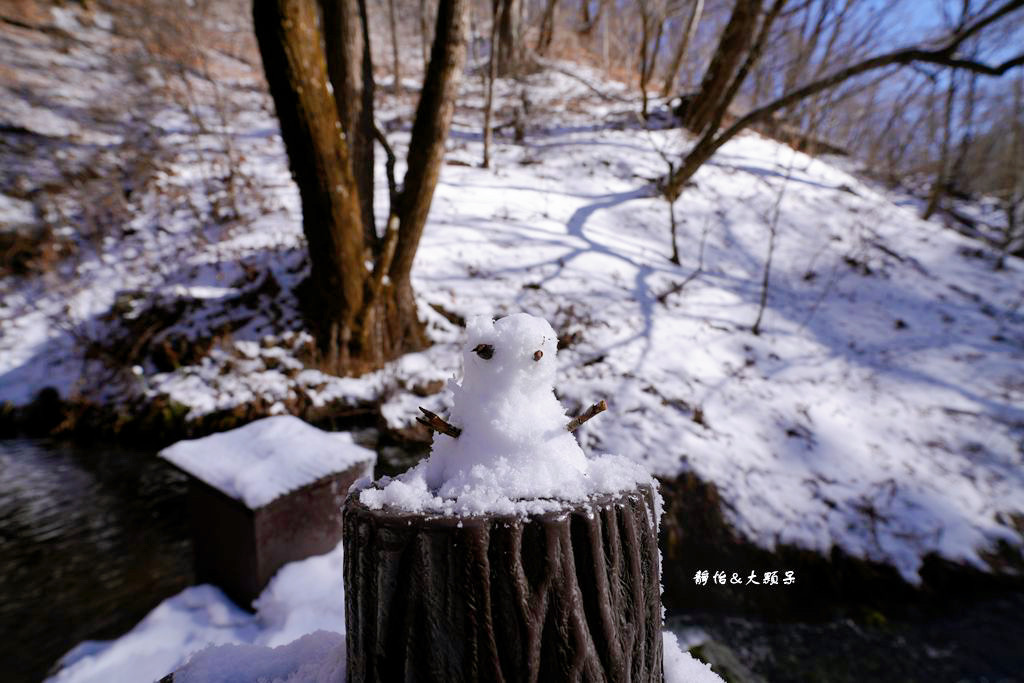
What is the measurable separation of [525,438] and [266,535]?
2.10 meters

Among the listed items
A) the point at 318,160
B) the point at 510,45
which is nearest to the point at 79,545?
the point at 318,160

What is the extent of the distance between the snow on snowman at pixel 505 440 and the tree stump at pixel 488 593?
0.04 meters

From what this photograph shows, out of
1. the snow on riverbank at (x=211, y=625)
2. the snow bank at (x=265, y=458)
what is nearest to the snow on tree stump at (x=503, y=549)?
the snow on riverbank at (x=211, y=625)

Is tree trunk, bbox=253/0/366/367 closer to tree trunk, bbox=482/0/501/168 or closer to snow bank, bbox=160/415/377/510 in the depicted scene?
snow bank, bbox=160/415/377/510

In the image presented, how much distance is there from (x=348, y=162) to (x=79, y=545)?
3.44m

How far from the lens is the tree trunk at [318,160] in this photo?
3.03 meters

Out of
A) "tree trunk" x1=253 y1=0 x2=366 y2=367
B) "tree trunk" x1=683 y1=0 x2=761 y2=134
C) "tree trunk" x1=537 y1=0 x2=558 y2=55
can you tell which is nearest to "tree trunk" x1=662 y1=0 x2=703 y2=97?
"tree trunk" x1=683 y1=0 x2=761 y2=134

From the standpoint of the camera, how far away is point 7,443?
14.3 feet

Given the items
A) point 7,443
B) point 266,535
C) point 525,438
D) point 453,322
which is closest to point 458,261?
point 453,322

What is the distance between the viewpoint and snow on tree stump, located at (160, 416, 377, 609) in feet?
7.61

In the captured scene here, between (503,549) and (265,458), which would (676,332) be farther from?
(503,549)

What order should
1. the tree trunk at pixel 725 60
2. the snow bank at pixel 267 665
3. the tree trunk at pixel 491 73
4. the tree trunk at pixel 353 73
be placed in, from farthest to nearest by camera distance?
the tree trunk at pixel 725 60 → the tree trunk at pixel 491 73 → the tree trunk at pixel 353 73 → the snow bank at pixel 267 665

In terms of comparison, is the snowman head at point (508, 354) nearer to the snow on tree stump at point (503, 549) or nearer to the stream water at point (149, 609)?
the snow on tree stump at point (503, 549)

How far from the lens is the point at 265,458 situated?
251cm
